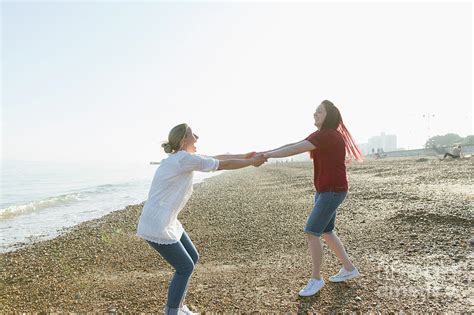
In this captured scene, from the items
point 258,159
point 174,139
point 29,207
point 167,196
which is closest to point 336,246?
point 258,159

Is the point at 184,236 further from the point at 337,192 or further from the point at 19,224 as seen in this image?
the point at 19,224

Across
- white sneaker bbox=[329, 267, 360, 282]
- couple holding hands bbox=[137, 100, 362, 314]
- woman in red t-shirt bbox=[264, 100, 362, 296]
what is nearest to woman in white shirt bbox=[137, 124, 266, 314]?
couple holding hands bbox=[137, 100, 362, 314]

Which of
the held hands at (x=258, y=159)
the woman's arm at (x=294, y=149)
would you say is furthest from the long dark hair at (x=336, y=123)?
the held hands at (x=258, y=159)

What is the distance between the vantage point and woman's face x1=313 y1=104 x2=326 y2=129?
488 centimetres

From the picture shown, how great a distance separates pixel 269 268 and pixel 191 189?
315 cm

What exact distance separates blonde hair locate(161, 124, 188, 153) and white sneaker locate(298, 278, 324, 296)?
9.39ft

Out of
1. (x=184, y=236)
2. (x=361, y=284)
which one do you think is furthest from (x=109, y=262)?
(x=361, y=284)

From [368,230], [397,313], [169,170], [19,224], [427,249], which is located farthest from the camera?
[19,224]

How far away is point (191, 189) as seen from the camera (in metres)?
4.23

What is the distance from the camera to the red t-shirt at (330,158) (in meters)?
4.68

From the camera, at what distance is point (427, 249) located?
261 inches

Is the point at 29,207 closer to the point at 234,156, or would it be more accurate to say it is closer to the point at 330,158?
the point at 234,156

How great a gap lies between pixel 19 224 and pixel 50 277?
12525 millimetres

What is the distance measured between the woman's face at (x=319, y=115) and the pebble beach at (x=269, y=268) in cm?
260
